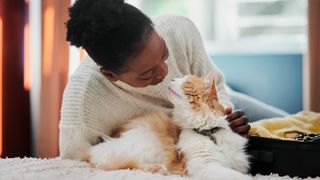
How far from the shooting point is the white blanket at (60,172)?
0.88 meters

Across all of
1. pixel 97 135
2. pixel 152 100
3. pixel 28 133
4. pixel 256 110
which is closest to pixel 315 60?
pixel 256 110

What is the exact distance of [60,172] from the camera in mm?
954

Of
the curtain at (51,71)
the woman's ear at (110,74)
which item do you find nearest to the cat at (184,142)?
the woman's ear at (110,74)

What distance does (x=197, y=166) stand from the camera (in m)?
0.92

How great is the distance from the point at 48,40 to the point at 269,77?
1.25 metres

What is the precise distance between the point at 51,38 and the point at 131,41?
1.46m

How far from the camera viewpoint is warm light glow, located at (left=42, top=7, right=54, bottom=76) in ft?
7.33

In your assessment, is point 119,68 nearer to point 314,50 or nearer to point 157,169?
point 157,169

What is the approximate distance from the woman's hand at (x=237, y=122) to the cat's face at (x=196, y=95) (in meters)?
0.03

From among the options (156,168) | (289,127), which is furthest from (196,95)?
(289,127)

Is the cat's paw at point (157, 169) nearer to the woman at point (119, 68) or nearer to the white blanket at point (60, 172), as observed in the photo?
the white blanket at point (60, 172)

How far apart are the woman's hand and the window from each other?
4.62ft

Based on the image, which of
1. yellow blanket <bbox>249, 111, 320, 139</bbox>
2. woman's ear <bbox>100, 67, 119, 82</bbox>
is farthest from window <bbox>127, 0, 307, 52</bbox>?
woman's ear <bbox>100, 67, 119, 82</bbox>

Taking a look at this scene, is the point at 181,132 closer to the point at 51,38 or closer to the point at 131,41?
the point at 131,41
